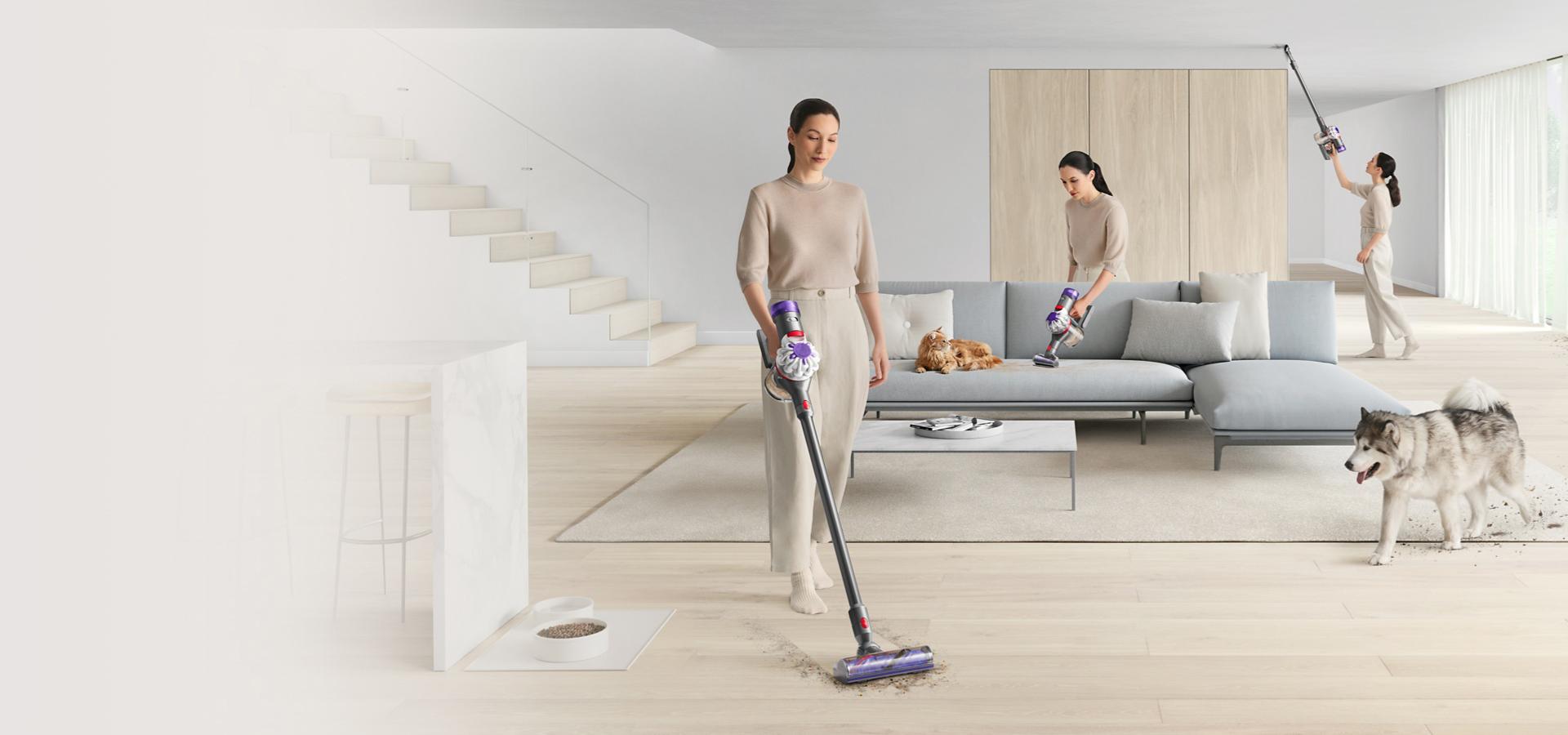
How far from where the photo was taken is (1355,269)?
1916 cm

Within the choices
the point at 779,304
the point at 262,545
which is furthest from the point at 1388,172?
the point at 262,545

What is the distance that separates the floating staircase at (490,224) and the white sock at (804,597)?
572 cm

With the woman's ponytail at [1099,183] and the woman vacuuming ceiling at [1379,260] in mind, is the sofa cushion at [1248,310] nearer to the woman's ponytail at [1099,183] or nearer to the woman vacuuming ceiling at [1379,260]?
the woman's ponytail at [1099,183]

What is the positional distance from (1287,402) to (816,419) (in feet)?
8.11

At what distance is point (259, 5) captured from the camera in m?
9.47

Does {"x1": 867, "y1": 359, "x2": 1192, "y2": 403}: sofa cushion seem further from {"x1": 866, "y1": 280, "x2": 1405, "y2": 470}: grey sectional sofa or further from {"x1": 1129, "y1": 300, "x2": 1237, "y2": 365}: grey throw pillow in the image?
{"x1": 1129, "y1": 300, "x2": 1237, "y2": 365}: grey throw pillow

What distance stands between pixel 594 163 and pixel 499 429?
7.47m

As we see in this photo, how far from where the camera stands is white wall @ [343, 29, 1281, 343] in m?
9.98

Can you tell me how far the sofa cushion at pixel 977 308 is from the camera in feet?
20.5

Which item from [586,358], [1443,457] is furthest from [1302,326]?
[586,358]

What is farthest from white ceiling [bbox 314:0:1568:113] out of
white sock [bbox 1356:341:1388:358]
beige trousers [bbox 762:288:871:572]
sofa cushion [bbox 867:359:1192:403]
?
beige trousers [bbox 762:288:871:572]

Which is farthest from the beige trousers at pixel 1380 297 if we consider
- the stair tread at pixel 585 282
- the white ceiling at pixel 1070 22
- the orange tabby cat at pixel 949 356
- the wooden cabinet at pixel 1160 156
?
the stair tread at pixel 585 282

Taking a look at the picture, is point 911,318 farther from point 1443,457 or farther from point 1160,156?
point 1160,156

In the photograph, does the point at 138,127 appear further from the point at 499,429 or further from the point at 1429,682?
the point at 1429,682
